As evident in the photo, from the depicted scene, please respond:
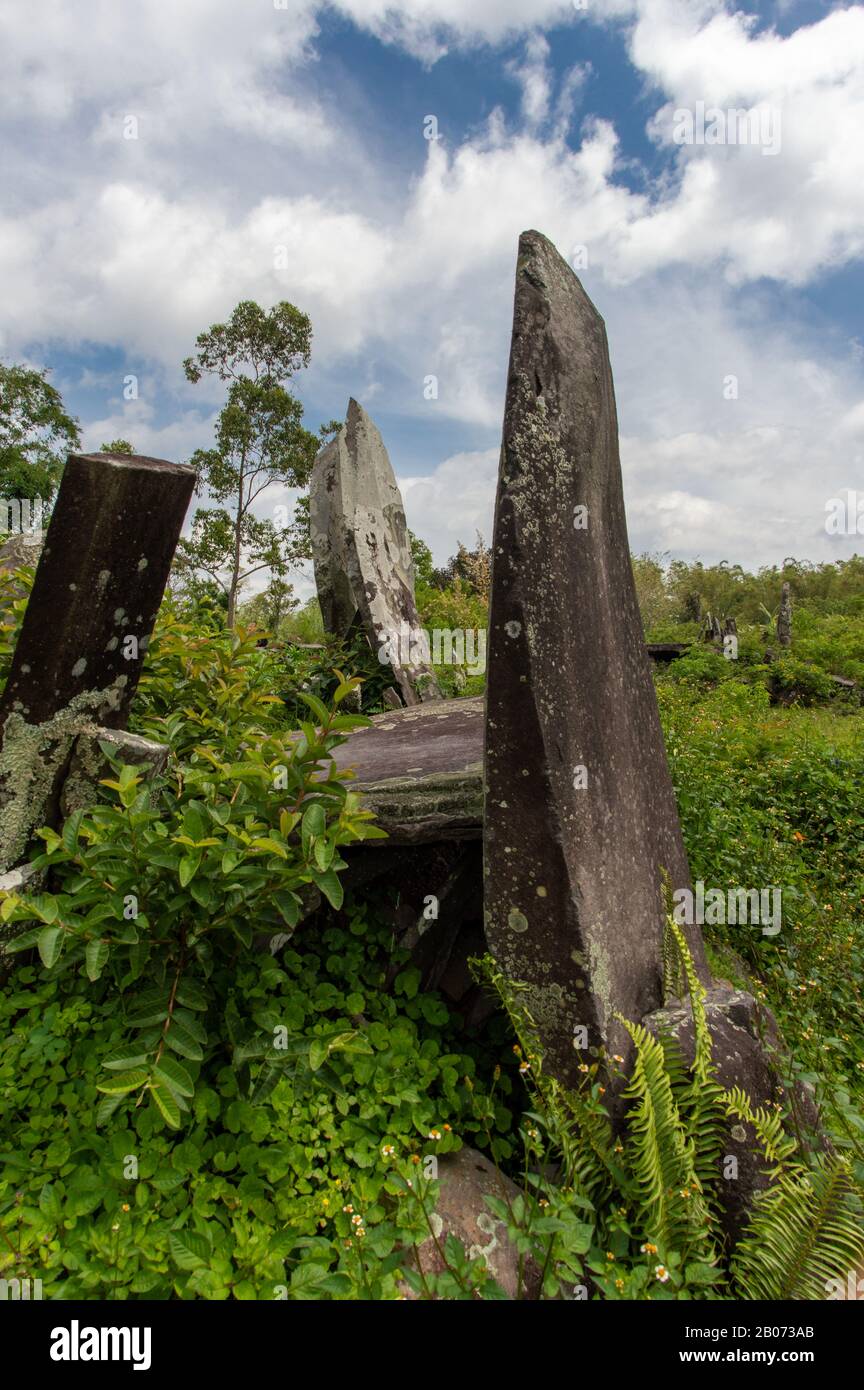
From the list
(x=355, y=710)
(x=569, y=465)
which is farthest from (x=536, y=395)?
(x=355, y=710)

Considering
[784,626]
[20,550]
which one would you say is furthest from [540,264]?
[784,626]

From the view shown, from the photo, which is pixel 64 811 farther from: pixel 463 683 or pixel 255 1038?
pixel 463 683

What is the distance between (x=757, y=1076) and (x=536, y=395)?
2.55 m

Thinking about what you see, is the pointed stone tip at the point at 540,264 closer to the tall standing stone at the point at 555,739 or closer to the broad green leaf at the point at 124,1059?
the tall standing stone at the point at 555,739

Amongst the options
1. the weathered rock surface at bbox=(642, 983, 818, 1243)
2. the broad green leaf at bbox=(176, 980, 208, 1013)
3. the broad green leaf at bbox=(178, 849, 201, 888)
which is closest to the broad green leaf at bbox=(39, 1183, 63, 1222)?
the broad green leaf at bbox=(176, 980, 208, 1013)

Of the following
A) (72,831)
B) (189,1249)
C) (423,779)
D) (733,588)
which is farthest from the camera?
(733,588)

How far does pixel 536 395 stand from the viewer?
2.69 meters

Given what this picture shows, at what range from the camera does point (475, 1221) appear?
7.97 ft

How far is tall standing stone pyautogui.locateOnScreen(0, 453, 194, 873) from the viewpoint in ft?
9.43

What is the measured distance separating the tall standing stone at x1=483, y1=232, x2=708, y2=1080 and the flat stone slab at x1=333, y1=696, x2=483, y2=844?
459 mm

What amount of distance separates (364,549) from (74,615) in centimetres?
470

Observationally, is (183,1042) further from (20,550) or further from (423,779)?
(20,550)
